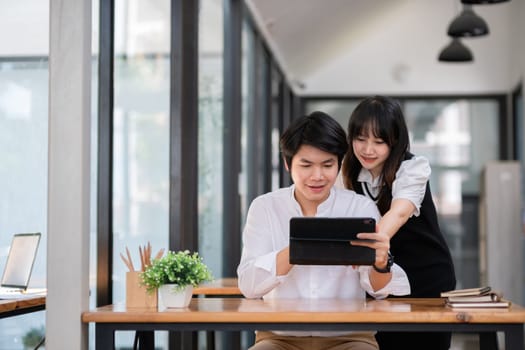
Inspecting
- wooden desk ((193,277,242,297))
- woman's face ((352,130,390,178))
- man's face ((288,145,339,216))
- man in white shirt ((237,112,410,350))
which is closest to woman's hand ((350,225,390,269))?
man in white shirt ((237,112,410,350))

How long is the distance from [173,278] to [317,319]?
446 mm

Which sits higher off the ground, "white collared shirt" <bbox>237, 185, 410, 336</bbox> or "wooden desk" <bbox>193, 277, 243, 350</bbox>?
"white collared shirt" <bbox>237, 185, 410, 336</bbox>

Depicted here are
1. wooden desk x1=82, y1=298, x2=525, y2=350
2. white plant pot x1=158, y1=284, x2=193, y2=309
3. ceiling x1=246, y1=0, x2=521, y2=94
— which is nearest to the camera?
wooden desk x1=82, y1=298, x2=525, y2=350

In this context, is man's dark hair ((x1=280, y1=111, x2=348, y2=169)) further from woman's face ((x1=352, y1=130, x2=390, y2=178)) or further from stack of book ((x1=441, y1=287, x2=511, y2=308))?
stack of book ((x1=441, y1=287, x2=511, y2=308))

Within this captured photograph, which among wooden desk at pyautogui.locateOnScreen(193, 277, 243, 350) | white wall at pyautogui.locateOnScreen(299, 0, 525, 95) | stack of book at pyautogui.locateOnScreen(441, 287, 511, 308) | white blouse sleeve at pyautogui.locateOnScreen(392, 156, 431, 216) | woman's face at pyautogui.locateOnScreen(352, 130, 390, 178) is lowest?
wooden desk at pyautogui.locateOnScreen(193, 277, 243, 350)

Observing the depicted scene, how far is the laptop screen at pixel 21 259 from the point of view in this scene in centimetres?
299

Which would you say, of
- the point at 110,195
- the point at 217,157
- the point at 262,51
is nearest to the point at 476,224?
the point at 262,51

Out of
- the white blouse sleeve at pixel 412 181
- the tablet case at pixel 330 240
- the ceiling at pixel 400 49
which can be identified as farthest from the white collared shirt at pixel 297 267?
the ceiling at pixel 400 49

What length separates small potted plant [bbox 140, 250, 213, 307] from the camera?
8.11 feet

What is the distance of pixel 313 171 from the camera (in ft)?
8.45

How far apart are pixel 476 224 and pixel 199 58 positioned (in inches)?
253

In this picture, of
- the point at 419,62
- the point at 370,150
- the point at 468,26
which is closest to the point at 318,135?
the point at 370,150

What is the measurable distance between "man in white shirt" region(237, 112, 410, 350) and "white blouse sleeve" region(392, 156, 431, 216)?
0.11 m

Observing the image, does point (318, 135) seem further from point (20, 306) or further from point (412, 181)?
point (20, 306)
